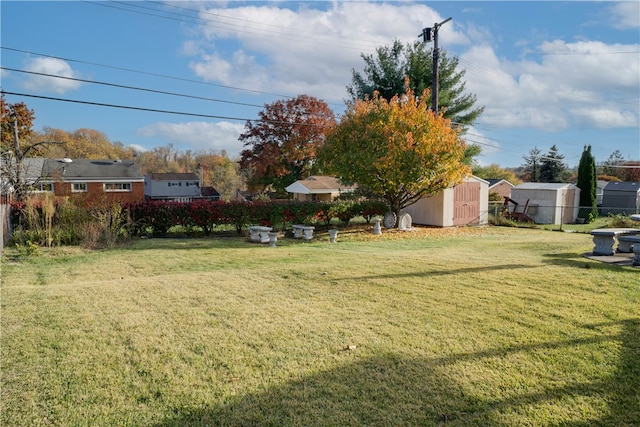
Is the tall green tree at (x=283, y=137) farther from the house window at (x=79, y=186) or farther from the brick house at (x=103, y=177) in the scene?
the house window at (x=79, y=186)

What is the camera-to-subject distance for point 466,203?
1986 centimetres

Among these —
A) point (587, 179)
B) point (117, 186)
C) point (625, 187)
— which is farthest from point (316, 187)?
point (625, 187)

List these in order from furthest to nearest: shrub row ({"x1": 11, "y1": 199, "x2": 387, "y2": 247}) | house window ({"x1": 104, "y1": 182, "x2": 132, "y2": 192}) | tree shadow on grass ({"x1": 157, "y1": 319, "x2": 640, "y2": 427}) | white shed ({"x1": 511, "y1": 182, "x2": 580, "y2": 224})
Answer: house window ({"x1": 104, "y1": 182, "x2": 132, "y2": 192})
white shed ({"x1": 511, "y1": 182, "x2": 580, "y2": 224})
shrub row ({"x1": 11, "y1": 199, "x2": 387, "y2": 247})
tree shadow on grass ({"x1": 157, "y1": 319, "x2": 640, "y2": 427})

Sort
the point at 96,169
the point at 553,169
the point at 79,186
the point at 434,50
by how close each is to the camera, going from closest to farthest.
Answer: the point at 434,50 < the point at 79,186 < the point at 96,169 < the point at 553,169

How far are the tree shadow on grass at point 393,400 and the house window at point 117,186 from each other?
35.9m

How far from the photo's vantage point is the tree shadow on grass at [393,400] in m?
2.90

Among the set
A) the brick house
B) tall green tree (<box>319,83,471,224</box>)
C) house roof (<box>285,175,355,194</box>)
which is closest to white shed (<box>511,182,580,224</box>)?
tall green tree (<box>319,83,471,224</box>)

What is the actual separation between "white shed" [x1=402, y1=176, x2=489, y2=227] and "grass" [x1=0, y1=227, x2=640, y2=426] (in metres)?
11.5

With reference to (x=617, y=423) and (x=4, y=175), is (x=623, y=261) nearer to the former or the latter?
(x=617, y=423)

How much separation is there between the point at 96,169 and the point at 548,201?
34560mm

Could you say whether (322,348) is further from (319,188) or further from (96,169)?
(96,169)

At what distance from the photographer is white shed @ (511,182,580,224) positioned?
23.2 m

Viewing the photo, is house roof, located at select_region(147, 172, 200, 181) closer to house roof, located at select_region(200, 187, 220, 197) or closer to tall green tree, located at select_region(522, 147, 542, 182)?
house roof, located at select_region(200, 187, 220, 197)

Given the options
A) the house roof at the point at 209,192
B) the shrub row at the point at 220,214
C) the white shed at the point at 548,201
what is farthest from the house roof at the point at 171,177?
the white shed at the point at 548,201
